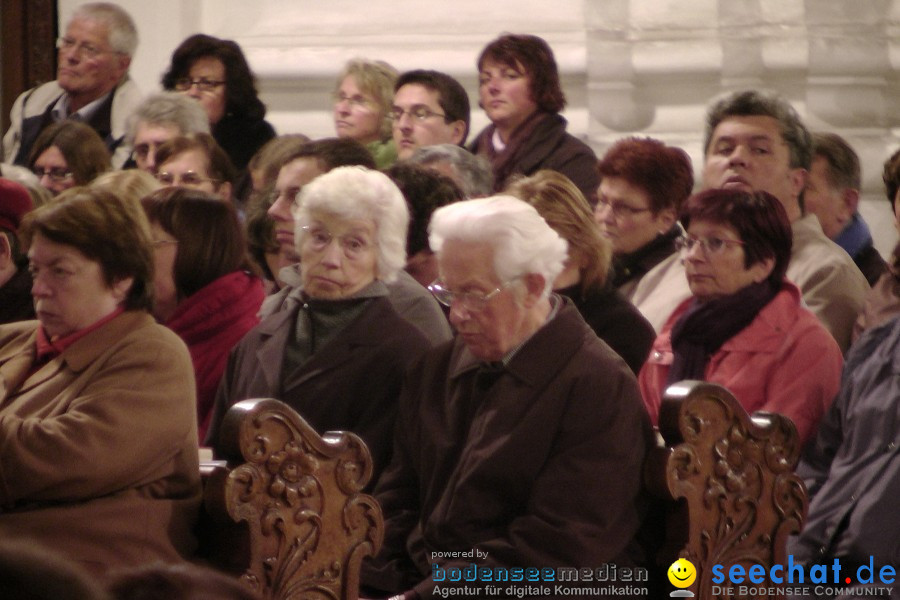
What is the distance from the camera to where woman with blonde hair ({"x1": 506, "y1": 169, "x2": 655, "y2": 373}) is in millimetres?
4129

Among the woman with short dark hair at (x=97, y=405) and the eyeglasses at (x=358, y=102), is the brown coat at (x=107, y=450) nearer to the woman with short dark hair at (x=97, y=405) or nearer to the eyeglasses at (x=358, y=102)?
the woman with short dark hair at (x=97, y=405)

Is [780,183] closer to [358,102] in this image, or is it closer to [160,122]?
[358,102]

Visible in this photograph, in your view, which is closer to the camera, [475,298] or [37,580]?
[37,580]

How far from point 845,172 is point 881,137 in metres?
1.27

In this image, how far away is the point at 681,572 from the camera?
10.8 feet

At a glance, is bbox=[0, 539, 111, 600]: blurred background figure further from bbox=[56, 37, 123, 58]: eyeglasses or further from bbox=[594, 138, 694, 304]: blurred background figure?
bbox=[56, 37, 123, 58]: eyeglasses

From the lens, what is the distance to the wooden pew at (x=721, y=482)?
3.28 metres

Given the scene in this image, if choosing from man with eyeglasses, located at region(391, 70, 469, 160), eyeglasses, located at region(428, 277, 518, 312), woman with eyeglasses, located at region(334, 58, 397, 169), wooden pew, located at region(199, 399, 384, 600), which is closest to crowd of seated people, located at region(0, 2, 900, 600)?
eyeglasses, located at region(428, 277, 518, 312)

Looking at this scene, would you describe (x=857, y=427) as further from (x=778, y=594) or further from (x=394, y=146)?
(x=394, y=146)

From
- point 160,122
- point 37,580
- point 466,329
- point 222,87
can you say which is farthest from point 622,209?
point 37,580

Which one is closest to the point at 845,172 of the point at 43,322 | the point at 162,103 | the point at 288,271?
the point at 288,271

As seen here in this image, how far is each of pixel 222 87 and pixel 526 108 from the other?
1503 mm

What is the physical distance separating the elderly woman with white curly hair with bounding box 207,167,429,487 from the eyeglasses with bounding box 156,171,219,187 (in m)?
1.49

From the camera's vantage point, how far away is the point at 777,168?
4816 millimetres
